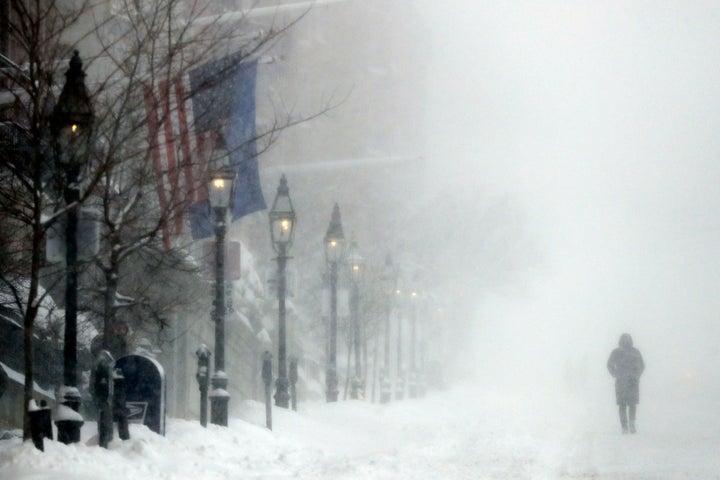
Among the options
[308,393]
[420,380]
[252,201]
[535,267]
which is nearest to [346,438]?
[252,201]

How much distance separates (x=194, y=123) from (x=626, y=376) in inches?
473

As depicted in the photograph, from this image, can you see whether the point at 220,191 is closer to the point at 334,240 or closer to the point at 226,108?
the point at 226,108

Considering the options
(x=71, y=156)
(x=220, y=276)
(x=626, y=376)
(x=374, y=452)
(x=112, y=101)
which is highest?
(x=112, y=101)

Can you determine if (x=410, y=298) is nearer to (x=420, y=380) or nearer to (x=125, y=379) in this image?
(x=420, y=380)

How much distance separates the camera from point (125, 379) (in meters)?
14.6

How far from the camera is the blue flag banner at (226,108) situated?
525 inches

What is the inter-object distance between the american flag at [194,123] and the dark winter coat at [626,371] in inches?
370

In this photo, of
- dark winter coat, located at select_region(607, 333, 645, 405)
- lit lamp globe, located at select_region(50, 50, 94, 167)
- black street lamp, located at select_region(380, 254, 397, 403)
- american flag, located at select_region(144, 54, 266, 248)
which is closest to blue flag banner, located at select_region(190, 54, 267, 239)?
american flag, located at select_region(144, 54, 266, 248)

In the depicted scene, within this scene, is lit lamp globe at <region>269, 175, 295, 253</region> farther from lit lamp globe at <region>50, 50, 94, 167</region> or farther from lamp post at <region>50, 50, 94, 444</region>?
lit lamp globe at <region>50, 50, 94, 167</region>

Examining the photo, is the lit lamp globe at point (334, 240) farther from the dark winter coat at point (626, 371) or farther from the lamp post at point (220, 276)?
the lamp post at point (220, 276)

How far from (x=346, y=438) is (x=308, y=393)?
37.6m

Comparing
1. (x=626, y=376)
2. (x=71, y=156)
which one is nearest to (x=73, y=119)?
(x=71, y=156)

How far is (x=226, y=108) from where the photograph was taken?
Answer: 14.8 m

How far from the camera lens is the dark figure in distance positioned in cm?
2223
